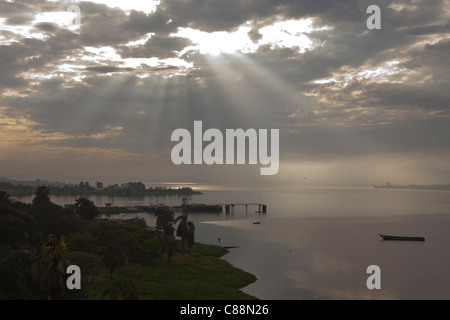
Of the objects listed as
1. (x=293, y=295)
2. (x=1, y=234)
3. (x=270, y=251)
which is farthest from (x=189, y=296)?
(x=270, y=251)

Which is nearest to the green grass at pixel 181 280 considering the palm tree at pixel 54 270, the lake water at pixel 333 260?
the lake water at pixel 333 260

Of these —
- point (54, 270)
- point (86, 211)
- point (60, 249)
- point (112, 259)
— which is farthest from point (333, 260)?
point (86, 211)

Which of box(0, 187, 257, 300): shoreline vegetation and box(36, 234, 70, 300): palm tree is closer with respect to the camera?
box(36, 234, 70, 300): palm tree

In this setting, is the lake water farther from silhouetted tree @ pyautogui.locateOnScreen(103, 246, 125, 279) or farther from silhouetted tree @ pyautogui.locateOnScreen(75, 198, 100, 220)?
silhouetted tree @ pyautogui.locateOnScreen(75, 198, 100, 220)

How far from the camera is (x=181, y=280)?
63562 millimetres

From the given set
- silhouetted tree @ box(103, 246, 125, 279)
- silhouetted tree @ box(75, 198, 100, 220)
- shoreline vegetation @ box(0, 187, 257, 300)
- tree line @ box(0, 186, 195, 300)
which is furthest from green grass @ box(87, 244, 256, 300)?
Answer: silhouetted tree @ box(75, 198, 100, 220)

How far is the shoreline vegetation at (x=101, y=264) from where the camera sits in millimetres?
38156

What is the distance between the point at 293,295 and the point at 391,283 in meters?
26.2

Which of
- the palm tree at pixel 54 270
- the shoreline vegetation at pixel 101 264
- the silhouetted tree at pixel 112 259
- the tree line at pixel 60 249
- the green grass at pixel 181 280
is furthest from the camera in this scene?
the silhouetted tree at pixel 112 259

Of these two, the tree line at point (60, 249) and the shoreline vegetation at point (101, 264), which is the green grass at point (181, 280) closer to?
the shoreline vegetation at point (101, 264)

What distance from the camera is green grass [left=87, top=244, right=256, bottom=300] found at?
53.4 meters

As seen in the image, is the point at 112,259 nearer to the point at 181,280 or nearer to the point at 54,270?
the point at 181,280

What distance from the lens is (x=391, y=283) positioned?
7488 centimetres

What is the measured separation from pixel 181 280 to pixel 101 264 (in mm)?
16148
